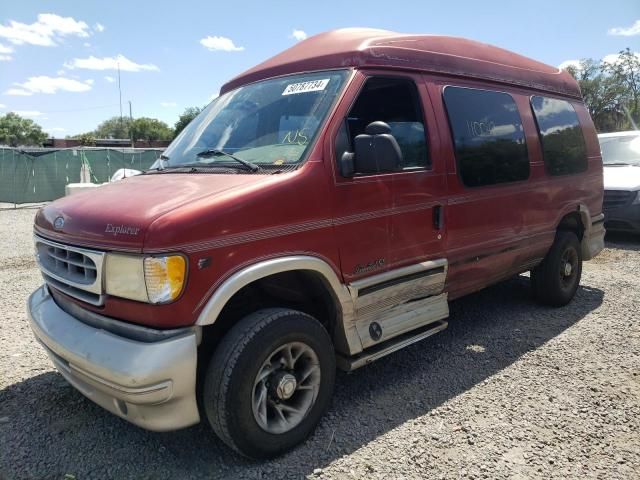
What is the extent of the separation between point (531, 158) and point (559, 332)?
67.5 inches

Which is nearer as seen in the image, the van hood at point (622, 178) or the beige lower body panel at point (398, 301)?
the beige lower body panel at point (398, 301)

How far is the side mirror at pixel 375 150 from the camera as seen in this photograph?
9.68 ft

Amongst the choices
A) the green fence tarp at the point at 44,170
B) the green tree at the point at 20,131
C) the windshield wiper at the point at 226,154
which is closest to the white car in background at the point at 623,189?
the windshield wiper at the point at 226,154

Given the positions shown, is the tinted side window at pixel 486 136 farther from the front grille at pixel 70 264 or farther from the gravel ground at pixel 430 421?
→ the front grille at pixel 70 264

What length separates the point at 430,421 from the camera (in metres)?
3.19

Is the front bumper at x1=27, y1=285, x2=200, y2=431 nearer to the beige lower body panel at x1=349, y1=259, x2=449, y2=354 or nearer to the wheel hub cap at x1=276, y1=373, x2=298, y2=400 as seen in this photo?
the wheel hub cap at x1=276, y1=373, x2=298, y2=400

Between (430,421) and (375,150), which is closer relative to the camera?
(375,150)

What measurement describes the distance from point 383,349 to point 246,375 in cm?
113

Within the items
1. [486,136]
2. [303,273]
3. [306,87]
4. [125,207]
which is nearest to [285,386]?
[303,273]

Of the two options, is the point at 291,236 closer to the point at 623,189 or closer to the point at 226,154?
the point at 226,154

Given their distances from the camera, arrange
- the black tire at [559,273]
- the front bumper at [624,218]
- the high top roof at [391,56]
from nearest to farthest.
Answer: the high top roof at [391,56], the black tire at [559,273], the front bumper at [624,218]

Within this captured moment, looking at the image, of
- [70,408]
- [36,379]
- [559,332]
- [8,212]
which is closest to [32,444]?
[70,408]

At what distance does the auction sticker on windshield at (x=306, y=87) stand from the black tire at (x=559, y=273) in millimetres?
3310

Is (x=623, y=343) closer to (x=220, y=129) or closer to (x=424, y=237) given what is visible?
(x=424, y=237)
